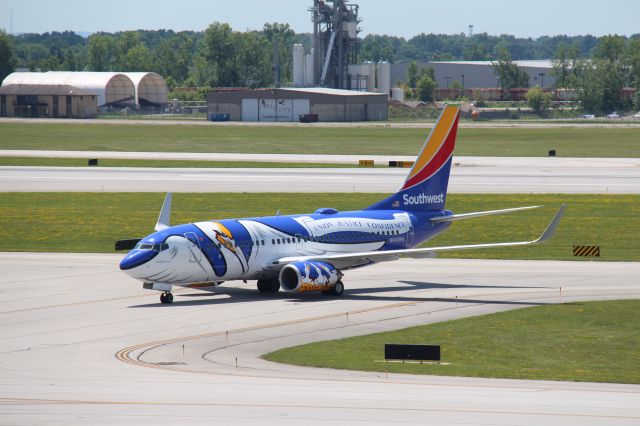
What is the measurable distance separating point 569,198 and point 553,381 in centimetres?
5712

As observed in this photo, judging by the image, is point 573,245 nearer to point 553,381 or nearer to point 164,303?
point 164,303

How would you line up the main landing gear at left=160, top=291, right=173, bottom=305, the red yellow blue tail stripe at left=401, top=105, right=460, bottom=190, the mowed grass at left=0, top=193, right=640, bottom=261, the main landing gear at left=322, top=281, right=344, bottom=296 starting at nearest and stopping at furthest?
the main landing gear at left=160, top=291, right=173, bottom=305 → the main landing gear at left=322, top=281, right=344, bottom=296 → the red yellow blue tail stripe at left=401, top=105, right=460, bottom=190 → the mowed grass at left=0, top=193, right=640, bottom=261

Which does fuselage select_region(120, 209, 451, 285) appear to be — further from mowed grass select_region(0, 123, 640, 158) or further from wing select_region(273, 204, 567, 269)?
mowed grass select_region(0, 123, 640, 158)

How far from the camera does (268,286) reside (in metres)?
53.4

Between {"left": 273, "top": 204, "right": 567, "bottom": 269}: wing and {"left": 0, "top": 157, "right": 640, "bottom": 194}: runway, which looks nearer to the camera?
{"left": 273, "top": 204, "right": 567, "bottom": 269}: wing

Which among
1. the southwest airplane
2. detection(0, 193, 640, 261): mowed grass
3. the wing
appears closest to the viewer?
the southwest airplane

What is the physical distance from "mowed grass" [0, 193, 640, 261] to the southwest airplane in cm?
873

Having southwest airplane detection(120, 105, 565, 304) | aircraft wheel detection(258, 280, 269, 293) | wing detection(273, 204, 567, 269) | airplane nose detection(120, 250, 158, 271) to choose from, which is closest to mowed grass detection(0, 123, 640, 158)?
southwest airplane detection(120, 105, 565, 304)

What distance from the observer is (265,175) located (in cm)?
11200

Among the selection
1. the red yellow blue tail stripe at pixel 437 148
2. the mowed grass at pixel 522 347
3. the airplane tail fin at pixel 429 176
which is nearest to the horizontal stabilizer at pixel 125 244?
the airplane tail fin at pixel 429 176

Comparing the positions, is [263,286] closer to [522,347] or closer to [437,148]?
[437,148]

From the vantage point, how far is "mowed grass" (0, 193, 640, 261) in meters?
67.8

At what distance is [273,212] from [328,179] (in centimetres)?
2767

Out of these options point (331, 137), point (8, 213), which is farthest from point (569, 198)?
point (331, 137)
